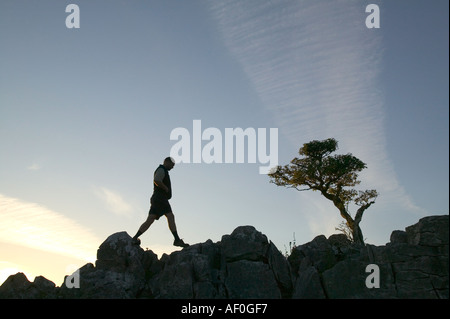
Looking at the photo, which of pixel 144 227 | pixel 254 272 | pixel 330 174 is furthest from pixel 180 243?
pixel 330 174

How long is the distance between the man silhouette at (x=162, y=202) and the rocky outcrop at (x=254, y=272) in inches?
26.2

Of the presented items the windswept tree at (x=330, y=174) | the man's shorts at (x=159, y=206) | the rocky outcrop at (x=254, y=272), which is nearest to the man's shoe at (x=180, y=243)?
the rocky outcrop at (x=254, y=272)

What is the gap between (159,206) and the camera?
12070 millimetres

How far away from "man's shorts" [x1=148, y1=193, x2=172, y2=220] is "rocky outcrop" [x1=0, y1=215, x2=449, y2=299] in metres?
1.41

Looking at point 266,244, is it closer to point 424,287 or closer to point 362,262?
point 362,262

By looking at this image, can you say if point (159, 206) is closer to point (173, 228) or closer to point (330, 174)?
point (173, 228)

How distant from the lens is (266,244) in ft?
37.3

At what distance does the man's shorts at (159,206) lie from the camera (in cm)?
1200

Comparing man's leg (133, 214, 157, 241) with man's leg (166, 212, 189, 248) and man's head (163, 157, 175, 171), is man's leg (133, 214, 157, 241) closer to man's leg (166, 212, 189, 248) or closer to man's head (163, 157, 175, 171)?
man's leg (166, 212, 189, 248)

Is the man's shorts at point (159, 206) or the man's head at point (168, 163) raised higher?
the man's head at point (168, 163)

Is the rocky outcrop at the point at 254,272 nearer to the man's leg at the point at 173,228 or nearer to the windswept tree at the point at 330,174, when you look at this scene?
the man's leg at the point at 173,228

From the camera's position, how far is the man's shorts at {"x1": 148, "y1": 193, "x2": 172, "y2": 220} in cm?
1200

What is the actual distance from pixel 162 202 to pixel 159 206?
189 millimetres
